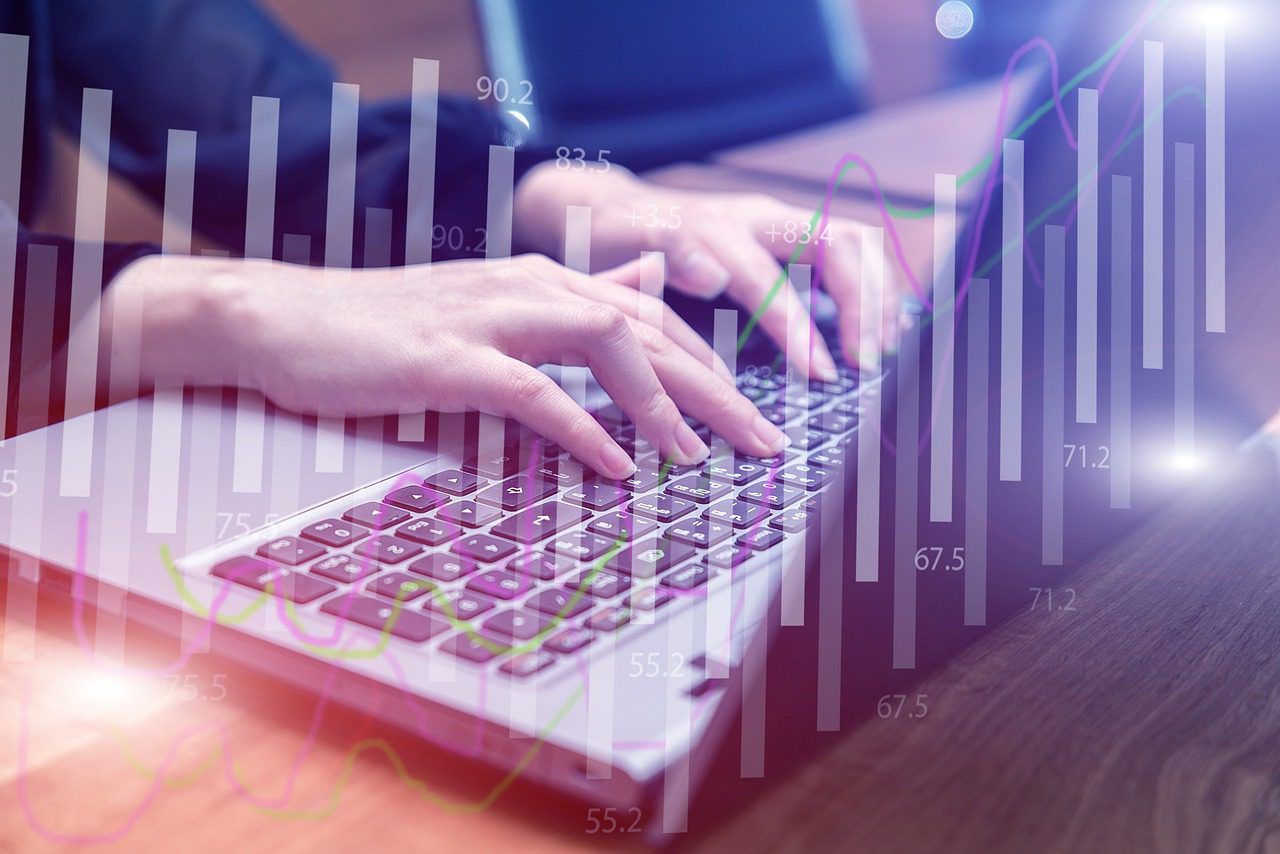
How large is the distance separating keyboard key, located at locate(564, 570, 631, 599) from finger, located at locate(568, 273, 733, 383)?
0.17 metres

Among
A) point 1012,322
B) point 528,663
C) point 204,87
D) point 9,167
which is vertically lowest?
point 528,663

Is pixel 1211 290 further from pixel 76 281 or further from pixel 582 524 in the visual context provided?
pixel 76 281

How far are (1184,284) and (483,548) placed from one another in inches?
11.6

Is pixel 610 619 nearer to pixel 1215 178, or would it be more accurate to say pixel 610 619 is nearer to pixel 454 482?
pixel 454 482

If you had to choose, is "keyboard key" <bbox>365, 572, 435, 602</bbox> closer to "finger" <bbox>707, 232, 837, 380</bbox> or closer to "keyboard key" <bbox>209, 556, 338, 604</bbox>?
"keyboard key" <bbox>209, 556, 338, 604</bbox>

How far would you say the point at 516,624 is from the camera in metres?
0.26

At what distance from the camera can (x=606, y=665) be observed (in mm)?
254

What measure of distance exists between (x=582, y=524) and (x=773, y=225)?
0.33 metres

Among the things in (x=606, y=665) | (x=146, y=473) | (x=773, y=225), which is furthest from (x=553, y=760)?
(x=773, y=225)

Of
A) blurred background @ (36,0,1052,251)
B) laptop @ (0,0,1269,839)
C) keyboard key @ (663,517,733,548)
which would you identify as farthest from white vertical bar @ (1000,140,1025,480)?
blurred background @ (36,0,1052,251)

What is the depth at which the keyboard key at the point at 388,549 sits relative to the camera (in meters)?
0.30

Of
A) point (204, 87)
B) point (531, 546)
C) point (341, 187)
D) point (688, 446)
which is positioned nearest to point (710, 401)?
point (688, 446)

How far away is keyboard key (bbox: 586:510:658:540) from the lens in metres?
0.32

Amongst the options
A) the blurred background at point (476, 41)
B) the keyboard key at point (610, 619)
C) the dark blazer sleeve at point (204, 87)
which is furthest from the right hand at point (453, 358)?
the blurred background at point (476, 41)
